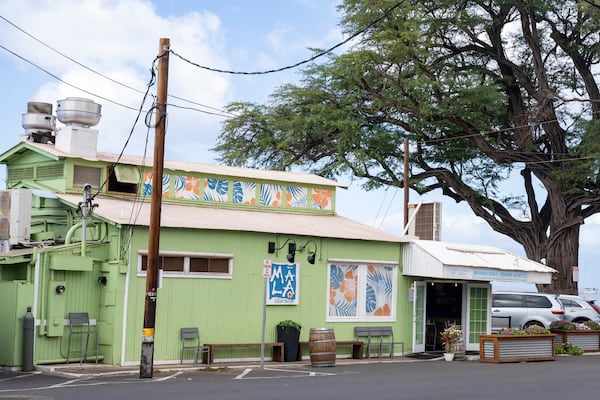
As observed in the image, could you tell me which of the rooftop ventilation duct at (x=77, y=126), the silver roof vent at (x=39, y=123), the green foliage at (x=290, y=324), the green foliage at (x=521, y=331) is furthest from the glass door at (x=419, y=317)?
the silver roof vent at (x=39, y=123)

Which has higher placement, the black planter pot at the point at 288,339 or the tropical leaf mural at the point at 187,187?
the tropical leaf mural at the point at 187,187

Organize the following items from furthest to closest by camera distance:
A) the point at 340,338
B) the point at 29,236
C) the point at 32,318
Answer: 1. the point at 340,338
2. the point at 29,236
3. the point at 32,318

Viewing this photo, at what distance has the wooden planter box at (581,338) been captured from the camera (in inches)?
1199

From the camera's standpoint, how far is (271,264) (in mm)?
24734

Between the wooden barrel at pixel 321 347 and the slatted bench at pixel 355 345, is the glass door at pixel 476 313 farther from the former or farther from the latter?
the wooden barrel at pixel 321 347

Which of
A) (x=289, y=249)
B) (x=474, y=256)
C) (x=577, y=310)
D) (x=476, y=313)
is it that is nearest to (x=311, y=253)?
(x=289, y=249)

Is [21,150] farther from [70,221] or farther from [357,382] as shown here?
[357,382]

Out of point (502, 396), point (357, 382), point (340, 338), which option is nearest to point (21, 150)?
point (340, 338)

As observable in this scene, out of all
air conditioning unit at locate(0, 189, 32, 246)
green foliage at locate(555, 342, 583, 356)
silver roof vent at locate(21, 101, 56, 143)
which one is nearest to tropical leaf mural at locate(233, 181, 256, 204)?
silver roof vent at locate(21, 101, 56, 143)

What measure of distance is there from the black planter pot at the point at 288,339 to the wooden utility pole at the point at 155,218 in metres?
5.21

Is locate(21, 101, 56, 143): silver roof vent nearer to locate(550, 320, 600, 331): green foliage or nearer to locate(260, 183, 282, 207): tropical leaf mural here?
locate(260, 183, 282, 207): tropical leaf mural

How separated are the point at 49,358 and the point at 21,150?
7109 millimetres

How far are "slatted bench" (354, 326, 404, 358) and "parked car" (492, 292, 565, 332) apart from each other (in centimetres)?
753

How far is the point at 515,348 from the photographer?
2667 centimetres
